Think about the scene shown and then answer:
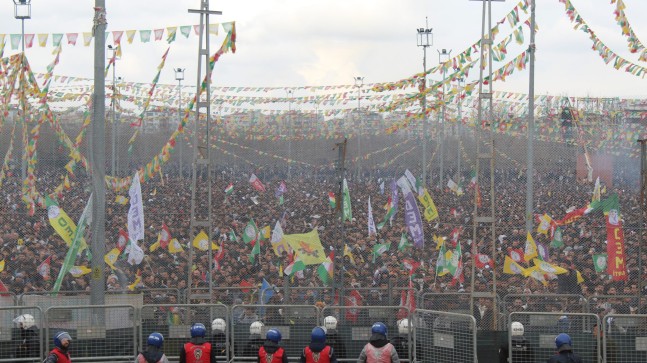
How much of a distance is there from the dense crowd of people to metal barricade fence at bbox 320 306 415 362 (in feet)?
5.85

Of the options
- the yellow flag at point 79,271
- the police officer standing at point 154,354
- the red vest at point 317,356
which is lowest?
the red vest at point 317,356

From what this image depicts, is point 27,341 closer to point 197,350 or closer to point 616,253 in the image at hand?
point 197,350

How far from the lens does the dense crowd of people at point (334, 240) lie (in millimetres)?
21641

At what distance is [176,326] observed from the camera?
1530cm

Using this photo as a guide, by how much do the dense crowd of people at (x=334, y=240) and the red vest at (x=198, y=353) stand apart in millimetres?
5475

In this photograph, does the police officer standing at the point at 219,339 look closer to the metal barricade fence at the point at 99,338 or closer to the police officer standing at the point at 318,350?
the metal barricade fence at the point at 99,338

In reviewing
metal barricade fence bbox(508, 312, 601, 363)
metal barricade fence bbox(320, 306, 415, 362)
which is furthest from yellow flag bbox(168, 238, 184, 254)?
metal barricade fence bbox(508, 312, 601, 363)

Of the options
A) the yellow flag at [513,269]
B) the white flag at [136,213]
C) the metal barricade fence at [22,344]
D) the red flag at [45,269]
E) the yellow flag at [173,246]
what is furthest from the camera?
the yellow flag at [173,246]

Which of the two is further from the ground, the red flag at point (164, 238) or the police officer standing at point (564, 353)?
the red flag at point (164, 238)

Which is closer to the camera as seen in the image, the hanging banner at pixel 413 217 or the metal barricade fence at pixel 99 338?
the metal barricade fence at pixel 99 338

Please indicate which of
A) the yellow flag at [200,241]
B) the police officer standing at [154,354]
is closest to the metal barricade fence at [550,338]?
the police officer standing at [154,354]

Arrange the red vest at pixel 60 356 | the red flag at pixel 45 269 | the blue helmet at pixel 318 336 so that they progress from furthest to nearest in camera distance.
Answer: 1. the red flag at pixel 45 269
2. the blue helmet at pixel 318 336
3. the red vest at pixel 60 356

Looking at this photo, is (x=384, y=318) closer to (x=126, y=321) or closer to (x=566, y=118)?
(x=126, y=321)

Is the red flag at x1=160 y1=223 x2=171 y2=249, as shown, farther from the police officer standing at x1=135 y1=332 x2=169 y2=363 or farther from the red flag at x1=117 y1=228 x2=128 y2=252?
the police officer standing at x1=135 y1=332 x2=169 y2=363
